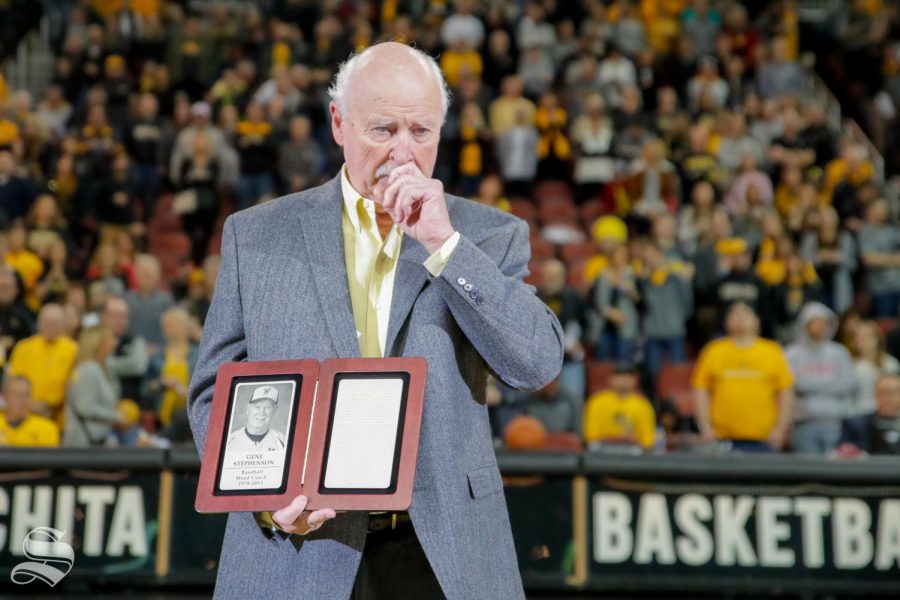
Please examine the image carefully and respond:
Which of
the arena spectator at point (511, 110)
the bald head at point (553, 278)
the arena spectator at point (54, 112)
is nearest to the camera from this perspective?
the bald head at point (553, 278)

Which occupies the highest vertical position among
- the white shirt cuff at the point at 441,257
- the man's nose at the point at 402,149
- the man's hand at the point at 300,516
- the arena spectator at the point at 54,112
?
the arena spectator at the point at 54,112

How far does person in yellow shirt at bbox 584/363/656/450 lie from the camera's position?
31.3 feet

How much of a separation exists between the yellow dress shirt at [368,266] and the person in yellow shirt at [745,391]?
279 inches

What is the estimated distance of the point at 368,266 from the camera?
2.63 metres

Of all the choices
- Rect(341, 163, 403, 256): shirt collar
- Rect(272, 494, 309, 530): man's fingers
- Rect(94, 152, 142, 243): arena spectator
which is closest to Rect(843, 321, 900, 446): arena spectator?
Rect(94, 152, 142, 243): arena spectator

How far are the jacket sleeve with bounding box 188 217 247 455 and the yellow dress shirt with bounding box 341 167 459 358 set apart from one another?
22cm

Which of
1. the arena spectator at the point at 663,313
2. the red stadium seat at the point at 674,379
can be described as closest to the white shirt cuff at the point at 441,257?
the red stadium seat at the point at 674,379

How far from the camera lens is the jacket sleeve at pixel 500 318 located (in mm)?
2406

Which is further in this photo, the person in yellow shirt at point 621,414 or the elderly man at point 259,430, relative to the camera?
the person in yellow shirt at point 621,414

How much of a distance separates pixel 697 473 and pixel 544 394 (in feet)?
9.54

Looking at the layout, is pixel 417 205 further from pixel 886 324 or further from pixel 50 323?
pixel 886 324

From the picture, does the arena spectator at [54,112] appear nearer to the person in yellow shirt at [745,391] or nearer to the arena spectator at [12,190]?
the arena spectator at [12,190]

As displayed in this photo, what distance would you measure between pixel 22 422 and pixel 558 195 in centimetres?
667

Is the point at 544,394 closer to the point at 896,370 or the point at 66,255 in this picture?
the point at 896,370
